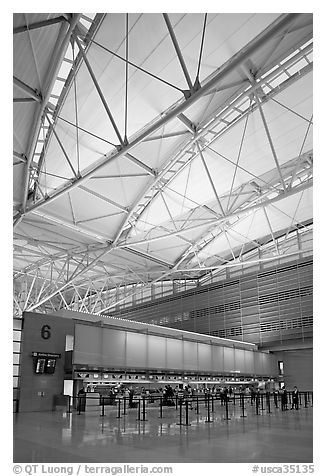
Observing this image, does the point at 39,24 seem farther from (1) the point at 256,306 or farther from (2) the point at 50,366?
(1) the point at 256,306

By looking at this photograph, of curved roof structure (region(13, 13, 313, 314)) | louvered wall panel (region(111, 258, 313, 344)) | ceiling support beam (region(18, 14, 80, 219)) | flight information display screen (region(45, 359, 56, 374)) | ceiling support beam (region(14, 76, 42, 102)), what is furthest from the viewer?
louvered wall panel (region(111, 258, 313, 344))

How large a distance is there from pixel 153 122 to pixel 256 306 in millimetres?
27106

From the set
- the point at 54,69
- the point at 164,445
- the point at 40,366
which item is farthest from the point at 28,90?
the point at 40,366

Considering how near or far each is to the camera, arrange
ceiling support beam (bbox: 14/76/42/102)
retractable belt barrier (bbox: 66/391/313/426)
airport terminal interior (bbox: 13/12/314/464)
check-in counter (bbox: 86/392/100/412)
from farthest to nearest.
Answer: check-in counter (bbox: 86/392/100/412), ceiling support beam (bbox: 14/76/42/102), retractable belt barrier (bbox: 66/391/313/426), airport terminal interior (bbox: 13/12/314/464)

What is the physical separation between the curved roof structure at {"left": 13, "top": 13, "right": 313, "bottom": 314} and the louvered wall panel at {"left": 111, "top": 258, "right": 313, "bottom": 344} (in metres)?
5.72

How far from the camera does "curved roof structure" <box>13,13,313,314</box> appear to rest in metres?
15.1

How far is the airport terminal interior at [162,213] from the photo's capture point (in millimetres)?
12695

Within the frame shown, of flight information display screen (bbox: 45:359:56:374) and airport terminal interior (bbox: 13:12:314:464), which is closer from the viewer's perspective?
airport terminal interior (bbox: 13:12:314:464)

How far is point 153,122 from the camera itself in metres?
20.3

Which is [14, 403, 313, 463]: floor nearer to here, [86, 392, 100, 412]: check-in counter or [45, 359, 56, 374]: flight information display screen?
[45, 359, 56, 374]: flight information display screen

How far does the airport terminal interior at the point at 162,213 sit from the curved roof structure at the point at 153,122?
0.29 ft

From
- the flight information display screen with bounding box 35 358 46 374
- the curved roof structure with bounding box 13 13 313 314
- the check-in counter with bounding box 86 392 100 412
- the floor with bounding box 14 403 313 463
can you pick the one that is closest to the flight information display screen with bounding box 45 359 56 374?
the flight information display screen with bounding box 35 358 46 374
